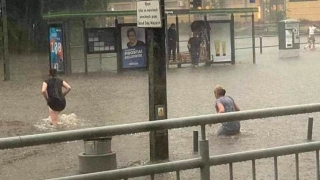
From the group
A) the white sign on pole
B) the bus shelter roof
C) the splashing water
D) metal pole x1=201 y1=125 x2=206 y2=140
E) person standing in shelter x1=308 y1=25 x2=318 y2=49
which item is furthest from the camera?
person standing in shelter x1=308 y1=25 x2=318 y2=49

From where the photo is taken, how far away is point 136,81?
23469mm

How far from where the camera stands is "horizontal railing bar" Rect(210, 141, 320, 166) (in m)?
5.27

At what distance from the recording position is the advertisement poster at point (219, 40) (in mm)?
28359

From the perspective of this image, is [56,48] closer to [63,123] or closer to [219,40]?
[219,40]

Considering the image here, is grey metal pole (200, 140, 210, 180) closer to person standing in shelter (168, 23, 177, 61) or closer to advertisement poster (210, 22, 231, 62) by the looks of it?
person standing in shelter (168, 23, 177, 61)

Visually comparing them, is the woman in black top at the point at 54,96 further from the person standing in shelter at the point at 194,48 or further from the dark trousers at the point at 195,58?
the dark trousers at the point at 195,58

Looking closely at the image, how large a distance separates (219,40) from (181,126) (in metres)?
23.5

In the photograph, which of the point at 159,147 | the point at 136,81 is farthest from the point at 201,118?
the point at 136,81

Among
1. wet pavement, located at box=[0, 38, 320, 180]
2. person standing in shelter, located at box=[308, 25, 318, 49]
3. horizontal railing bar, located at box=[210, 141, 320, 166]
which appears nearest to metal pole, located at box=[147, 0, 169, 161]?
wet pavement, located at box=[0, 38, 320, 180]

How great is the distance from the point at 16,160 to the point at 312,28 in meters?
33.6

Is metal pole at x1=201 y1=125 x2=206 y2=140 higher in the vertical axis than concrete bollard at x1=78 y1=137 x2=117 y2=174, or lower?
higher

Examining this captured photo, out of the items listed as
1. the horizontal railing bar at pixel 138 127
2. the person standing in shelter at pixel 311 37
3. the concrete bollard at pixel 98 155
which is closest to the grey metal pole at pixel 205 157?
the horizontal railing bar at pixel 138 127

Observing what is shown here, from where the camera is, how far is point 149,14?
9414mm

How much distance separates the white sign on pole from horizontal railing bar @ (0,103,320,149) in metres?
3.93
